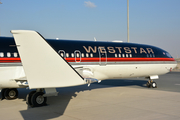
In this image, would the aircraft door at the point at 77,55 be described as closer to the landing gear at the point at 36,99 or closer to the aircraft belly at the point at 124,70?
the aircraft belly at the point at 124,70

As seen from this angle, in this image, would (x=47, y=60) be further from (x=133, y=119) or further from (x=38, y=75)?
(x=133, y=119)

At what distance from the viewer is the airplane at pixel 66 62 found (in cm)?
571

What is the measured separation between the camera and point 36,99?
11422mm

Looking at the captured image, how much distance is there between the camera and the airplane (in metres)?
5.71

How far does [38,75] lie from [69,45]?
27.9ft

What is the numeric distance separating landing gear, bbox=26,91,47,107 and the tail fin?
5.89 metres

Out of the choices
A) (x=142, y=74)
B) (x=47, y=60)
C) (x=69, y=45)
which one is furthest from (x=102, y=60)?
(x=47, y=60)

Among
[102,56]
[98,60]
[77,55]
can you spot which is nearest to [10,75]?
[77,55]

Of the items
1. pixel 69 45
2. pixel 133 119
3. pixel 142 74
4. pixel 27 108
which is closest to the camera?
pixel 133 119

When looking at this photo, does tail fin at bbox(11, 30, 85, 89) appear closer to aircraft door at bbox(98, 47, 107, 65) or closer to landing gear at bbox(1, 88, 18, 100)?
aircraft door at bbox(98, 47, 107, 65)

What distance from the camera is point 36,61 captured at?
5.73 m

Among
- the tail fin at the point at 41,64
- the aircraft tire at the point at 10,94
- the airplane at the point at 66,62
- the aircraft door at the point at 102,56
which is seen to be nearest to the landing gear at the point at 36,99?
the airplane at the point at 66,62

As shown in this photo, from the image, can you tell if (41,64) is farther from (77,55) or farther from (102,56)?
(102,56)

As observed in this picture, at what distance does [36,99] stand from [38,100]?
135 mm
